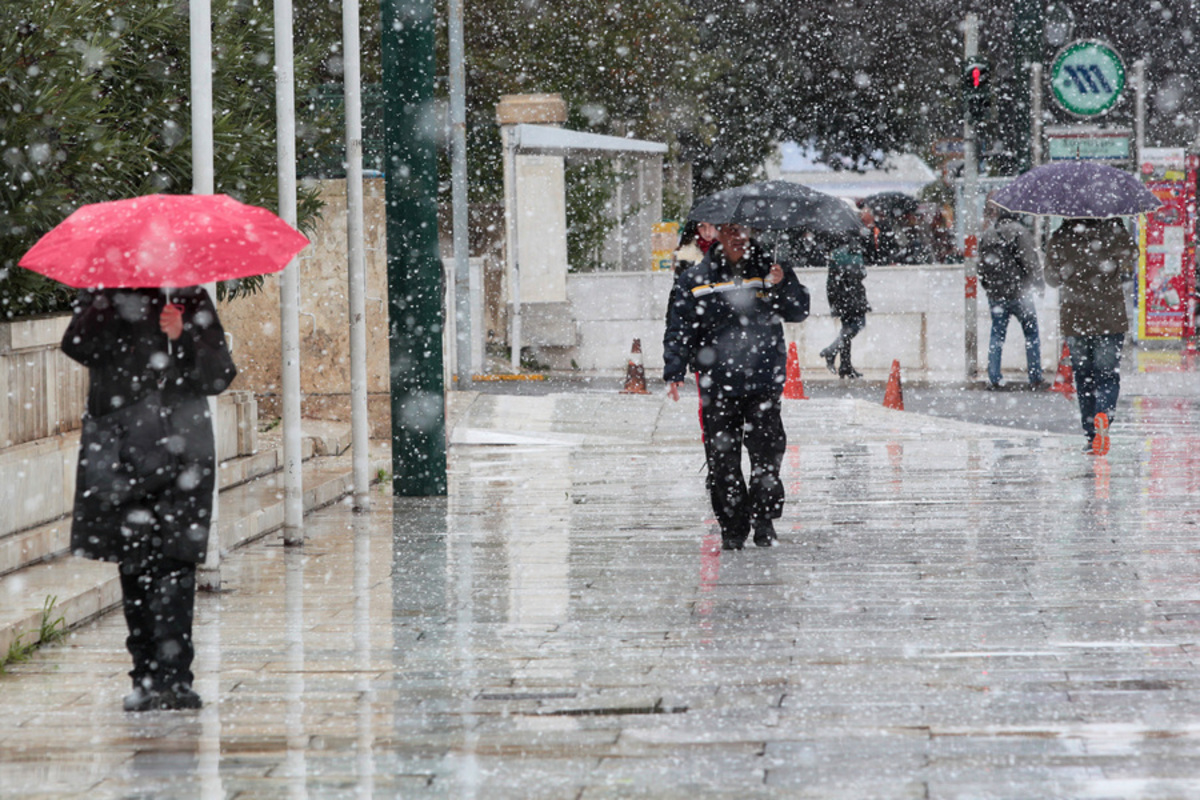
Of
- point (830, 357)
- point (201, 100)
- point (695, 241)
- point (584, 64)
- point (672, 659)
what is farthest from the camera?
point (584, 64)

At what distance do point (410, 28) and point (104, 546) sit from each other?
229 inches

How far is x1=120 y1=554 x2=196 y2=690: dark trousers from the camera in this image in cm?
557

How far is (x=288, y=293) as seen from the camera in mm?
8766

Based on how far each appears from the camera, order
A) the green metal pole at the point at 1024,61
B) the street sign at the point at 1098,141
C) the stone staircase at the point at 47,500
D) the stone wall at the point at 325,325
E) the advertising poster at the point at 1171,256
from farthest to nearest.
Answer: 1. the advertising poster at the point at 1171,256
2. the green metal pole at the point at 1024,61
3. the street sign at the point at 1098,141
4. the stone wall at the point at 325,325
5. the stone staircase at the point at 47,500

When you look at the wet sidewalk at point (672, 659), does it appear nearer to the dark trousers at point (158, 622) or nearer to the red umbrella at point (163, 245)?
the dark trousers at point (158, 622)

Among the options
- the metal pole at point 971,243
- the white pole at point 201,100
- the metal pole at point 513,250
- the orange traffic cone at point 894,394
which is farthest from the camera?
the metal pole at point 513,250

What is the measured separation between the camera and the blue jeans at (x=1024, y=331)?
18922 mm

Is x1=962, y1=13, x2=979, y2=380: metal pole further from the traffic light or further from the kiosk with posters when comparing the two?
the kiosk with posters

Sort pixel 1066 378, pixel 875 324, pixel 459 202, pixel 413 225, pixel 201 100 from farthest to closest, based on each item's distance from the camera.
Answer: pixel 875 324
pixel 459 202
pixel 1066 378
pixel 413 225
pixel 201 100

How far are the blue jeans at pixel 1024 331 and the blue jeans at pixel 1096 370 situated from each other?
6440mm

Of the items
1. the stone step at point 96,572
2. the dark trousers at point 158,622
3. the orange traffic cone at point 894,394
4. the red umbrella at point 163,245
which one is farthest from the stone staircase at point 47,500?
the orange traffic cone at point 894,394

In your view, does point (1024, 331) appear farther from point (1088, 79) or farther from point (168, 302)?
point (168, 302)

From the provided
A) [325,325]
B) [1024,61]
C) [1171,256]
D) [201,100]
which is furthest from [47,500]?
[1171,256]

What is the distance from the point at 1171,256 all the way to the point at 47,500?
19065 mm
